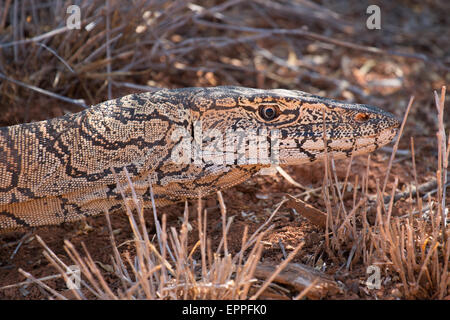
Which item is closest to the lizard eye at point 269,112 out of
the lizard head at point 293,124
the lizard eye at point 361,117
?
the lizard head at point 293,124

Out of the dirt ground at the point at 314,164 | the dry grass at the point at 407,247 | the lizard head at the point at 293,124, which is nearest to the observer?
the dry grass at the point at 407,247

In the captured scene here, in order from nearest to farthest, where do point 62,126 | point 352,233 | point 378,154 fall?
point 352,233, point 62,126, point 378,154

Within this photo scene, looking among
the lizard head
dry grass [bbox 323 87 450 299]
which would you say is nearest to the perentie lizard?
the lizard head

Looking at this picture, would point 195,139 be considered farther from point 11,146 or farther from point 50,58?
point 50,58

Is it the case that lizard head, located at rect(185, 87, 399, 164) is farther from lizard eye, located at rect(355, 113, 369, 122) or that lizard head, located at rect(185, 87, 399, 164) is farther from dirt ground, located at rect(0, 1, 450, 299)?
dirt ground, located at rect(0, 1, 450, 299)

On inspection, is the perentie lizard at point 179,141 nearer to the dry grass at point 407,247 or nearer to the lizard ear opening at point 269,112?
the lizard ear opening at point 269,112

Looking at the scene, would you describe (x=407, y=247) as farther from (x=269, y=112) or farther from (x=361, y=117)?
(x=269, y=112)
